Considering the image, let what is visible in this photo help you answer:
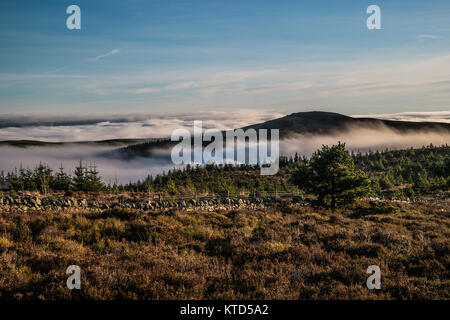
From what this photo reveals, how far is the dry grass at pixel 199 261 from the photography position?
19.6 ft

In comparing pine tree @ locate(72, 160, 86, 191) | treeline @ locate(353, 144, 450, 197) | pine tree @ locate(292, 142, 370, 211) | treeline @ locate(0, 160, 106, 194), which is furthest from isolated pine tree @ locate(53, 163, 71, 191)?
treeline @ locate(353, 144, 450, 197)

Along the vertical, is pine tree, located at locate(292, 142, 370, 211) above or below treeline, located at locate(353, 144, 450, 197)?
above

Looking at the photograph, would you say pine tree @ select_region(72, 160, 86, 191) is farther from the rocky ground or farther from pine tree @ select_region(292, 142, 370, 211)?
pine tree @ select_region(292, 142, 370, 211)

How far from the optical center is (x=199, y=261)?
27.2 ft

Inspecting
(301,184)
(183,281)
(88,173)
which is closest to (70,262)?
(183,281)

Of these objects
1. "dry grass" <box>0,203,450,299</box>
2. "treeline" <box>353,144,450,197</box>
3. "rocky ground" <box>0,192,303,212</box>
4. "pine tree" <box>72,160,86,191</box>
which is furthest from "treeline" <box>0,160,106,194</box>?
"treeline" <box>353,144,450,197</box>

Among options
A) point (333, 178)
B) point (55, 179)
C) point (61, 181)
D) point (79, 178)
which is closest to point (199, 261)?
point (333, 178)

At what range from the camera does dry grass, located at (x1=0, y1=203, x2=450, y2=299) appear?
19.6 ft

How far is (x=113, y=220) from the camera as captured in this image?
13.6 m

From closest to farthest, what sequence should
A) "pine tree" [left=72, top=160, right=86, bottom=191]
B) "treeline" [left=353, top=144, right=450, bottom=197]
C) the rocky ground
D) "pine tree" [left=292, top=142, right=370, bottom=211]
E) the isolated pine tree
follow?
the rocky ground → "pine tree" [left=292, top=142, right=370, bottom=211] → "pine tree" [left=72, top=160, right=86, bottom=191] → the isolated pine tree → "treeline" [left=353, top=144, right=450, bottom=197]

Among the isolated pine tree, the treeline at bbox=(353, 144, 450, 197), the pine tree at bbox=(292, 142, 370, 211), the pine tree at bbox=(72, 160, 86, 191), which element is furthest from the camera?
the treeline at bbox=(353, 144, 450, 197)

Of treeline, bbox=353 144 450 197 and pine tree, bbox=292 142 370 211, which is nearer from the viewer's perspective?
pine tree, bbox=292 142 370 211
